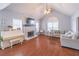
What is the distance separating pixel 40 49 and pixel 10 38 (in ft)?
3.60

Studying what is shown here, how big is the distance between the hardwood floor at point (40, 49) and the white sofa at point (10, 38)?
18cm

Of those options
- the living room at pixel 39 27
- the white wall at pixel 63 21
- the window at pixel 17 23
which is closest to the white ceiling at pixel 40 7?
the living room at pixel 39 27

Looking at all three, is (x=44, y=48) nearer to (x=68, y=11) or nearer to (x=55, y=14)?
(x=55, y=14)

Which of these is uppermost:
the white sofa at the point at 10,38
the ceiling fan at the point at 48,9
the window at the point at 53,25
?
the ceiling fan at the point at 48,9

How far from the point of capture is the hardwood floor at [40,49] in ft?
10.3

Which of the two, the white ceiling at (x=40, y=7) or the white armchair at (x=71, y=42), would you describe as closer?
the white ceiling at (x=40, y=7)

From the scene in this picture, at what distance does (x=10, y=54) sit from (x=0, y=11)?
4.04 ft

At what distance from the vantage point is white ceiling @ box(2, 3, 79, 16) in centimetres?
301

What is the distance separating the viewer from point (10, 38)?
3695mm

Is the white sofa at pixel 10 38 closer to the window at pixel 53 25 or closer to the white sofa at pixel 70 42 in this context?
the window at pixel 53 25

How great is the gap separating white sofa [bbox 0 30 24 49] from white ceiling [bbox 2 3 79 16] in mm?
806

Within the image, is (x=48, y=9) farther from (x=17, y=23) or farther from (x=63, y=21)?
(x=17, y=23)

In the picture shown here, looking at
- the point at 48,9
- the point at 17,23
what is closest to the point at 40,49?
the point at 17,23

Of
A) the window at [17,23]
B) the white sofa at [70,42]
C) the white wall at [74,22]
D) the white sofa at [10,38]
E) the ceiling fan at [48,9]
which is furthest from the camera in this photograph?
the white sofa at [70,42]
